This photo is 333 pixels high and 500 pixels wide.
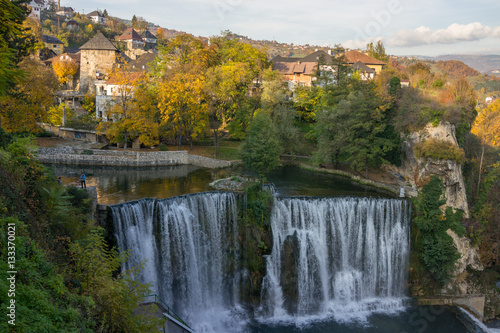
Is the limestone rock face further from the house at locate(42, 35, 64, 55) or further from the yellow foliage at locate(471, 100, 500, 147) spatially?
the house at locate(42, 35, 64, 55)

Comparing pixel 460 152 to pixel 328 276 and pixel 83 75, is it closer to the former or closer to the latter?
pixel 328 276

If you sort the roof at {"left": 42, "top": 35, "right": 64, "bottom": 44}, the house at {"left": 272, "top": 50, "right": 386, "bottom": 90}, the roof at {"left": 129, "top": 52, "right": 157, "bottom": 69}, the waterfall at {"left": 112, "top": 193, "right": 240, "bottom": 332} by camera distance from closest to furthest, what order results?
1. the waterfall at {"left": 112, "top": 193, "right": 240, "bottom": 332}
2. the house at {"left": 272, "top": 50, "right": 386, "bottom": 90}
3. the roof at {"left": 129, "top": 52, "right": 157, "bottom": 69}
4. the roof at {"left": 42, "top": 35, "right": 64, "bottom": 44}

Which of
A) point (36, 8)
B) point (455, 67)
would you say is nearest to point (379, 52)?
point (455, 67)

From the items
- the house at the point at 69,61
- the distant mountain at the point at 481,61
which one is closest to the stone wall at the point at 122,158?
the house at the point at 69,61

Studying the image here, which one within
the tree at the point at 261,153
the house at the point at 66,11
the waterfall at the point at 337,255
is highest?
the house at the point at 66,11

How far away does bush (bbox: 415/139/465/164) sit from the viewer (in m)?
27.3

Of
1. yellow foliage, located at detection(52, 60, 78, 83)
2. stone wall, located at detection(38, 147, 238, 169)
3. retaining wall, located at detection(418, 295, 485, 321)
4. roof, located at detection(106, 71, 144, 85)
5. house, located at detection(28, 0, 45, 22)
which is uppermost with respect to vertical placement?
house, located at detection(28, 0, 45, 22)

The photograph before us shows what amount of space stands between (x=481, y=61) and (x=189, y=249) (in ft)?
412

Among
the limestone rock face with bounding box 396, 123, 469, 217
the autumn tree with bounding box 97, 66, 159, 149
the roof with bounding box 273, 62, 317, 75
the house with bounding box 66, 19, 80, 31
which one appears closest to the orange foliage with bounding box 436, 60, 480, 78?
the roof with bounding box 273, 62, 317, 75

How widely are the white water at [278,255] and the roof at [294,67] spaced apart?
3990cm

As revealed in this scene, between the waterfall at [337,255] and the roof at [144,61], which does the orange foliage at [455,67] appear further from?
the waterfall at [337,255]

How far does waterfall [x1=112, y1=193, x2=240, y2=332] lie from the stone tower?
4425 centimetres

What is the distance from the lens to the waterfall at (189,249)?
20.9 metres

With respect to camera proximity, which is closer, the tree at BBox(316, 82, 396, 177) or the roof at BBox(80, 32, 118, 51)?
the tree at BBox(316, 82, 396, 177)
